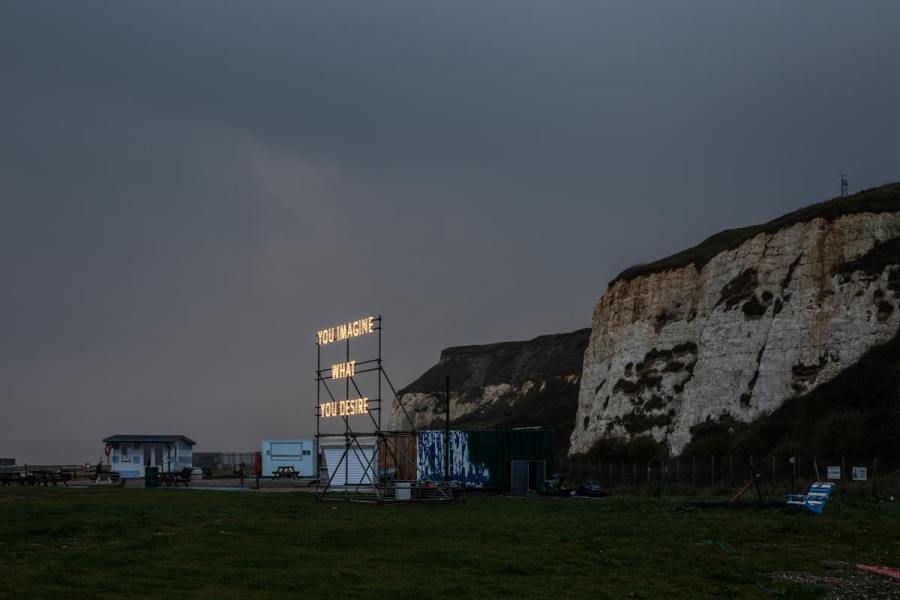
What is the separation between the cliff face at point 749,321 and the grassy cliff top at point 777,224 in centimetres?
19

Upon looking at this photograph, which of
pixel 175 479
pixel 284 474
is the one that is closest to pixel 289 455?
pixel 284 474

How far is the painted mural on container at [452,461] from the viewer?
5481 cm

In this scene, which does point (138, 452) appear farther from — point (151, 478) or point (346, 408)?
point (346, 408)

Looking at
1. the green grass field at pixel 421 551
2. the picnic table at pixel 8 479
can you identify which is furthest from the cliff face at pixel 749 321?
the picnic table at pixel 8 479

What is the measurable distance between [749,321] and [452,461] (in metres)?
25.8

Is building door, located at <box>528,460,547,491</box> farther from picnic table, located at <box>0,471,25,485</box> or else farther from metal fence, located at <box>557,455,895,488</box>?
picnic table, located at <box>0,471,25,485</box>

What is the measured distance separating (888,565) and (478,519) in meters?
13.6

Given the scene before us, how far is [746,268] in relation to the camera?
7269 centimetres

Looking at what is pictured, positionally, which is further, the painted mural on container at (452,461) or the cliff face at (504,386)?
the cliff face at (504,386)

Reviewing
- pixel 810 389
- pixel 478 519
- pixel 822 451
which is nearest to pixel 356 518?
pixel 478 519

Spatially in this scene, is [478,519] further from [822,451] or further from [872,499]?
[822,451]

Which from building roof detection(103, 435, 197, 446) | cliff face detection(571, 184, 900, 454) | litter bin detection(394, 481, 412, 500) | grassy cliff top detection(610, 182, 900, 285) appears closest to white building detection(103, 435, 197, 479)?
building roof detection(103, 435, 197, 446)

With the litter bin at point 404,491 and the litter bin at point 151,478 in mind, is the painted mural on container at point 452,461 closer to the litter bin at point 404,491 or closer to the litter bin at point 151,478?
the litter bin at point 404,491

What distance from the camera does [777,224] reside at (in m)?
72.9
